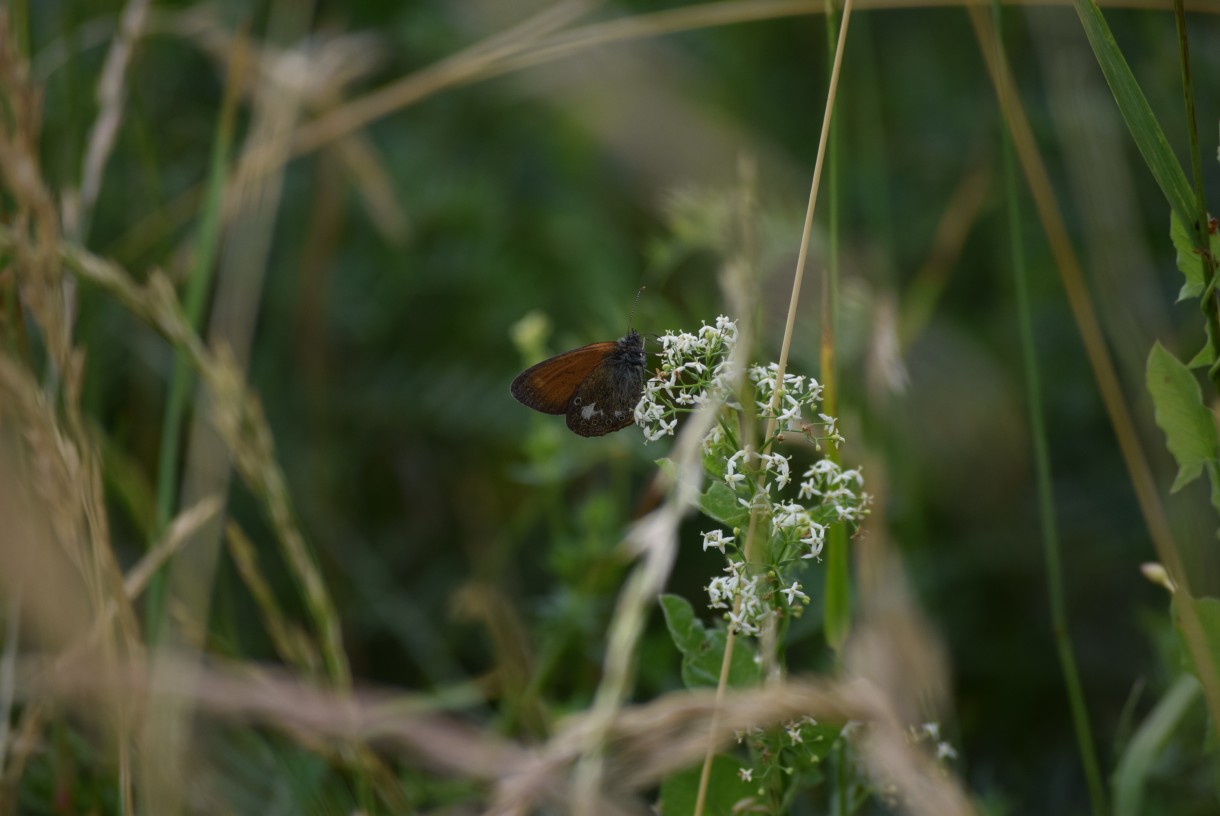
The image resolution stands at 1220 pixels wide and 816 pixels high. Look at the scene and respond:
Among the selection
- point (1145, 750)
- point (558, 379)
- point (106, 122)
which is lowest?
point (1145, 750)

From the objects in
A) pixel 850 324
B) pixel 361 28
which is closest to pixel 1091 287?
pixel 850 324

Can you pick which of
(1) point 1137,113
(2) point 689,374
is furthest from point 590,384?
(1) point 1137,113

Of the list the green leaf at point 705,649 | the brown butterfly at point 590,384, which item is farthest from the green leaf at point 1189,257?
the brown butterfly at point 590,384

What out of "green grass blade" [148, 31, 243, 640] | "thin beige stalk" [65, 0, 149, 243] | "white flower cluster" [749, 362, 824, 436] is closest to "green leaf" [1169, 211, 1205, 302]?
"white flower cluster" [749, 362, 824, 436]

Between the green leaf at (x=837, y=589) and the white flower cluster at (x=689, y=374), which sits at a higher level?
the white flower cluster at (x=689, y=374)

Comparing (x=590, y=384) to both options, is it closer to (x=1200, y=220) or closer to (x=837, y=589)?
(x=837, y=589)

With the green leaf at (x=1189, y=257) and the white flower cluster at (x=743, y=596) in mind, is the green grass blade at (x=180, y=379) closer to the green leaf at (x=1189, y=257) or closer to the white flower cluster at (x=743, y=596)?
the white flower cluster at (x=743, y=596)

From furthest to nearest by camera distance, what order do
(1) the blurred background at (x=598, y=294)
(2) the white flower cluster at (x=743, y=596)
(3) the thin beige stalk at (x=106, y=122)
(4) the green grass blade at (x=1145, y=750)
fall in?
(1) the blurred background at (x=598, y=294)
(3) the thin beige stalk at (x=106, y=122)
(4) the green grass blade at (x=1145, y=750)
(2) the white flower cluster at (x=743, y=596)
